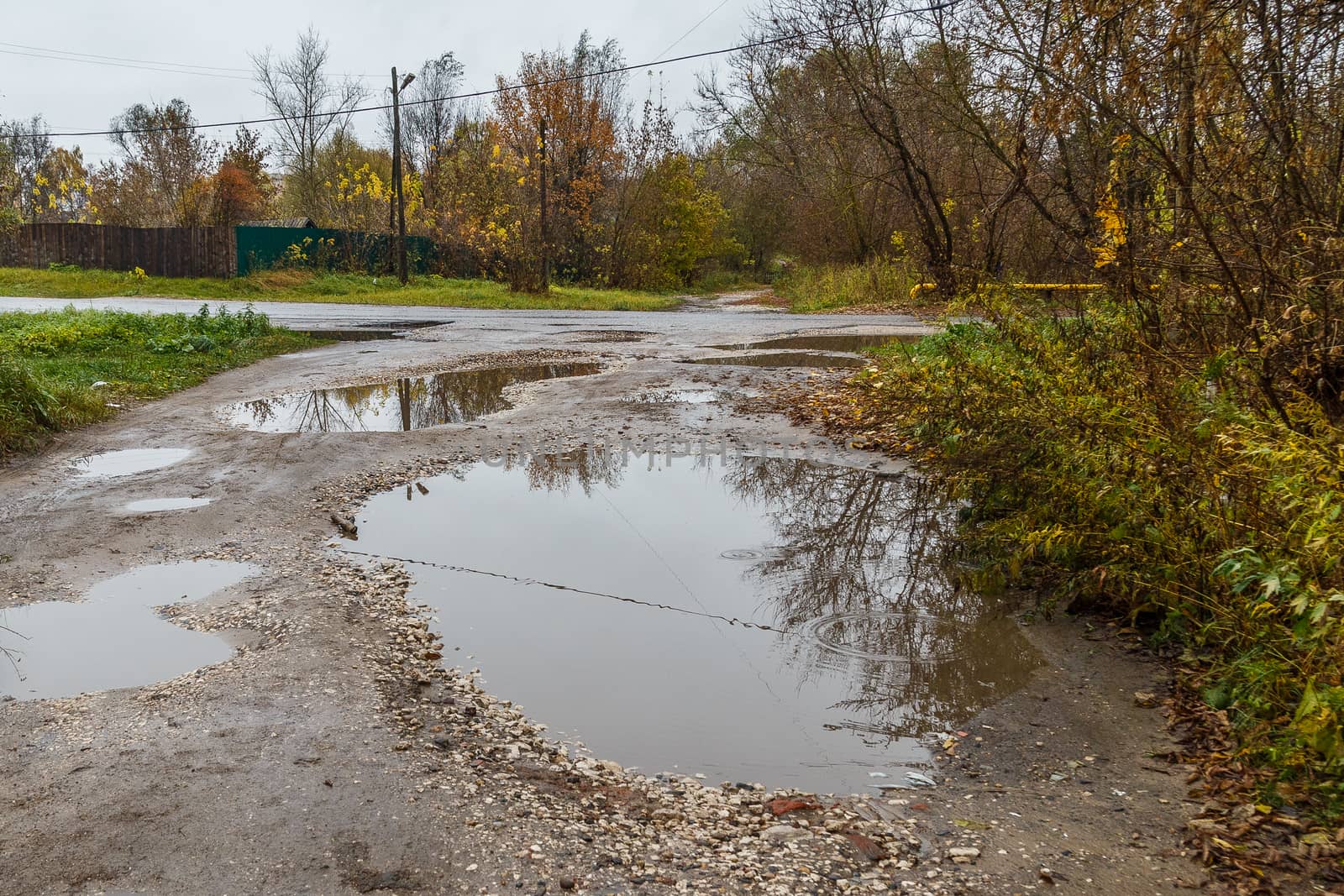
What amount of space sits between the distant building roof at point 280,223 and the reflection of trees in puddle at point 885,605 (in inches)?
1181

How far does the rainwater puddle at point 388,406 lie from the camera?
866 cm

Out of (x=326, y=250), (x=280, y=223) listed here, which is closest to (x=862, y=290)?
(x=326, y=250)

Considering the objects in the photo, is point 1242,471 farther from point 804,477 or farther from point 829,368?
point 829,368

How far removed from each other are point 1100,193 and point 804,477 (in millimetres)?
2954

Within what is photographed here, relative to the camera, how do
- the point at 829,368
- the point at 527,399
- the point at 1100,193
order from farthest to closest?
the point at 829,368, the point at 527,399, the point at 1100,193

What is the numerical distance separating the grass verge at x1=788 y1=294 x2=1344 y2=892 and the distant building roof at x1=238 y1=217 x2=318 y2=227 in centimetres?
3105

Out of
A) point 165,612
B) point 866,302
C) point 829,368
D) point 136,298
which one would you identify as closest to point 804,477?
point 165,612

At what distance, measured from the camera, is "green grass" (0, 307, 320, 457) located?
7.88 m

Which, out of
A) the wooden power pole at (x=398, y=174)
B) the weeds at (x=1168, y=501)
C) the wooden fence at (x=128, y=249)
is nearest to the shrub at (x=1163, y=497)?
the weeds at (x=1168, y=501)

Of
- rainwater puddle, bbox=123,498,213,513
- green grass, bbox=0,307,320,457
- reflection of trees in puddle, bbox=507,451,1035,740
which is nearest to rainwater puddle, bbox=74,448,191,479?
green grass, bbox=0,307,320,457

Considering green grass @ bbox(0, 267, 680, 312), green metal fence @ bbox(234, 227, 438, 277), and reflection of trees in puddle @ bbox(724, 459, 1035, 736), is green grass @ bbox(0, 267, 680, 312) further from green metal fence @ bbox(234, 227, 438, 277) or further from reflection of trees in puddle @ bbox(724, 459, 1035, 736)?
reflection of trees in puddle @ bbox(724, 459, 1035, 736)

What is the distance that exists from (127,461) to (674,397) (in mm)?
5010

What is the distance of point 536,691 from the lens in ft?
12.4

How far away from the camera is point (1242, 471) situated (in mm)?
3678
